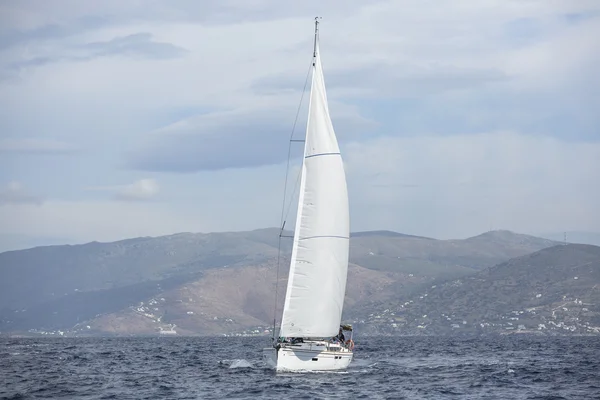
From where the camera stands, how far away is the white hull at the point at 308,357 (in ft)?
224

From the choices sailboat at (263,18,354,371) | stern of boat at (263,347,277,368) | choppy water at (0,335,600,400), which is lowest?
choppy water at (0,335,600,400)

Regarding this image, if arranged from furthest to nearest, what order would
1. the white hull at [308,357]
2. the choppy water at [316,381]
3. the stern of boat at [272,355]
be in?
the stern of boat at [272,355] → the white hull at [308,357] → the choppy water at [316,381]

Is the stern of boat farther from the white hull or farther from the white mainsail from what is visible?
the white mainsail

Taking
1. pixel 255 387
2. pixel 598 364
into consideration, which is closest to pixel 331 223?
pixel 255 387

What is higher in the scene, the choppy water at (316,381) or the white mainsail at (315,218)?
the white mainsail at (315,218)

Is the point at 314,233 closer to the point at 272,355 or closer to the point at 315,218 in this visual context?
the point at 315,218

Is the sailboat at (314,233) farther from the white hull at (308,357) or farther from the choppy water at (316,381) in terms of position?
the choppy water at (316,381)

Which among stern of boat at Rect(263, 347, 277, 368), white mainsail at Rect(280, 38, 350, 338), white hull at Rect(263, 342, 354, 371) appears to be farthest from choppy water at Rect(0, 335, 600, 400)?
white mainsail at Rect(280, 38, 350, 338)

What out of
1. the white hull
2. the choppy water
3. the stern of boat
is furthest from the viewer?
the stern of boat

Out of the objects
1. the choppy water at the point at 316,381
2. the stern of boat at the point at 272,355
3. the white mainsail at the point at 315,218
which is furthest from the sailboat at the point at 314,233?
the choppy water at the point at 316,381

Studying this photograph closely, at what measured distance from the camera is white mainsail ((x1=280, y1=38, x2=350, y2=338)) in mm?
68250

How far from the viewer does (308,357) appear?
2702 inches

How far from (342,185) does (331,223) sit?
287 cm

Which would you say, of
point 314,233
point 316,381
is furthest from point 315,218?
point 316,381
